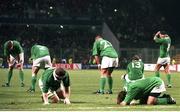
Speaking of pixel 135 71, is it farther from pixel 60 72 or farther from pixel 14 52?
pixel 14 52

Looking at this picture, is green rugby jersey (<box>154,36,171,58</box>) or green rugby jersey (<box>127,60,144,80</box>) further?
green rugby jersey (<box>154,36,171,58</box>)

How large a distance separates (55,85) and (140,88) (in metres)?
2.26

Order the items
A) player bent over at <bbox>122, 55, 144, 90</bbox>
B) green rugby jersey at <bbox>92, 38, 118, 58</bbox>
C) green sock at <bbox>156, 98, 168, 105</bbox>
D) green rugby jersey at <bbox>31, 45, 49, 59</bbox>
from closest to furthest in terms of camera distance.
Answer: green sock at <bbox>156, 98, 168, 105</bbox> → player bent over at <bbox>122, 55, 144, 90</bbox> → green rugby jersey at <bbox>31, 45, 49, 59</bbox> → green rugby jersey at <bbox>92, 38, 118, 58</bbox>

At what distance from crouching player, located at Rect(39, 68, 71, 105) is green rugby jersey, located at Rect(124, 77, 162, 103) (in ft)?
5.25

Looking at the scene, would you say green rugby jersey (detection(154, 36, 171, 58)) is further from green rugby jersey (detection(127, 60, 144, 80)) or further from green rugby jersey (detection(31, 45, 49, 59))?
green rugby jersey (detection(127, 60, 144, 80))

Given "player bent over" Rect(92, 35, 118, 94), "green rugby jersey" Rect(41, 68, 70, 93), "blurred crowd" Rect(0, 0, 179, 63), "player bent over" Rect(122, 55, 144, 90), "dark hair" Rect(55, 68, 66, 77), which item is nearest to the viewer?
"dark hair" Rect(55, 68, 66, 77)

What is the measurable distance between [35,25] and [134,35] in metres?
13.6

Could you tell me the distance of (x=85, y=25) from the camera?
73.5 m

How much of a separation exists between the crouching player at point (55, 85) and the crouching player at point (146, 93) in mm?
1515

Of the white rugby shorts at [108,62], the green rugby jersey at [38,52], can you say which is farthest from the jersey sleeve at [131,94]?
the green rugby jersey at [38,52]

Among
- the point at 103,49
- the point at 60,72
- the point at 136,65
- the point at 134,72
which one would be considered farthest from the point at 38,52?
the point at 60,72

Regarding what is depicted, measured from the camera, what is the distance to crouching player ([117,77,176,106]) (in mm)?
13938

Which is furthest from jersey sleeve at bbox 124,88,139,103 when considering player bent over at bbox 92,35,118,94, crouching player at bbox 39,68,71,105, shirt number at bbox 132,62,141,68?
player bent over at bbox 92,35,118,94

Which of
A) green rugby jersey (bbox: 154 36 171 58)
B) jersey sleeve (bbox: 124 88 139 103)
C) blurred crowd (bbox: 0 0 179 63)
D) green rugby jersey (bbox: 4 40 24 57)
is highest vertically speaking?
blurred crowd (bbox: 0 0 179 63)
